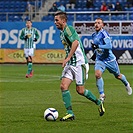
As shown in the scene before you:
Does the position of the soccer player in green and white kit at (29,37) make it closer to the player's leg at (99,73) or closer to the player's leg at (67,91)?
the player's leg at (99,73)

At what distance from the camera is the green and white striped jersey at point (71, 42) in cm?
1109

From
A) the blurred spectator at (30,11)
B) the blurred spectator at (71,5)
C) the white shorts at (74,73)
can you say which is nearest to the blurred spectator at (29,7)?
the blurred spectator at (30,11)

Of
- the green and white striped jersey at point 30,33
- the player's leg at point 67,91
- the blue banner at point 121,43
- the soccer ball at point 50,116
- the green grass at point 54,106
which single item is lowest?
the green grass at point 54,106

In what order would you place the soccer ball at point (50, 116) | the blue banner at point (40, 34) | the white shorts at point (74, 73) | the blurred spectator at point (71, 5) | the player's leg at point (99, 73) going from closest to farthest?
the soccer ball at point (50, 116), the white shorts at point (74, 73), the player's leg at point (99, 73), the blue banner at point (40, 34), the blurred spectator at point (71, 5)

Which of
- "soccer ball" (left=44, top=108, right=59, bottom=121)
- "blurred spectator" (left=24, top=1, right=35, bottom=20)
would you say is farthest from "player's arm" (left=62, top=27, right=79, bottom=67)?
"blurred spectator" (left=24, top=1, right=35, bottom=20)

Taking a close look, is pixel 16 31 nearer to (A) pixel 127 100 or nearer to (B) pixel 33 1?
(B) pixel 33 1

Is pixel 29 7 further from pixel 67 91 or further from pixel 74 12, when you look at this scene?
pixel 67 91

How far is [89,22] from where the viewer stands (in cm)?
3369

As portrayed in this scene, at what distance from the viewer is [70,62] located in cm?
1130

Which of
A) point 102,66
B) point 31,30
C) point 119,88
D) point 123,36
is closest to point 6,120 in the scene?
point 102,66

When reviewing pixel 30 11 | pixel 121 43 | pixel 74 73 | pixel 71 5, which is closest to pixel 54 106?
pixel 74 73

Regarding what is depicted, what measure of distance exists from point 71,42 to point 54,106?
291 centimetres

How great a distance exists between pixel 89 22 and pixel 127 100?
19.0 metres

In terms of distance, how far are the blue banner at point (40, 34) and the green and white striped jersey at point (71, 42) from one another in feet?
72.5
